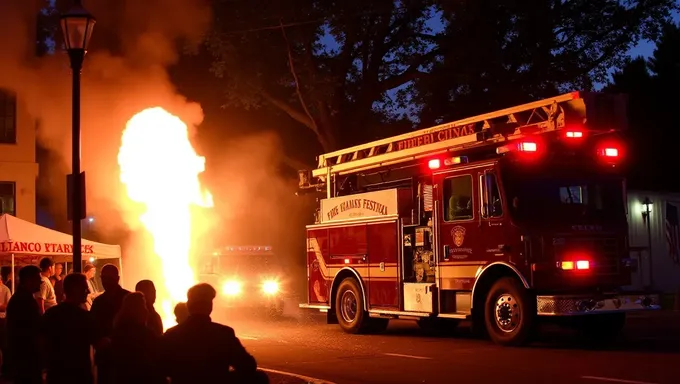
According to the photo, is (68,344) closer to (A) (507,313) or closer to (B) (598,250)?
(A) (507,313)

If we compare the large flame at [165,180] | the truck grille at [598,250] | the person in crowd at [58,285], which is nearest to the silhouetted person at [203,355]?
the person in crowd at [58,285]

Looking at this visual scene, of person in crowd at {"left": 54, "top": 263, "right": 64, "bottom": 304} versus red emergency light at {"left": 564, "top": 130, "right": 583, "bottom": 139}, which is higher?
red emergency light at {"left": 564, "top": 130, "right": 583, "bottom": 139}

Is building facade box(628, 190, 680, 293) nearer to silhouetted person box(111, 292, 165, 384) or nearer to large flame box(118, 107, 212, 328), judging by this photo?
large flame box(118, 107, 212, 328)

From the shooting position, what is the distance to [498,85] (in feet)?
88.2

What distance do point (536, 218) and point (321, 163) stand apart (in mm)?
6778

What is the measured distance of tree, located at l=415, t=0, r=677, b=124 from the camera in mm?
26594

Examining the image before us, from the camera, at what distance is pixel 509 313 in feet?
46.4

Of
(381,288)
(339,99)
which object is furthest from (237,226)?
(381,288)

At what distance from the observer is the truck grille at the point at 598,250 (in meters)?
14.0

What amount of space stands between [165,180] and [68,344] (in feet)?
51.4

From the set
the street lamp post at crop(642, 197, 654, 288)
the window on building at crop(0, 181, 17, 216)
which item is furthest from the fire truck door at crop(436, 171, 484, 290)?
the window on building at crop(0, 181, 17, 216)

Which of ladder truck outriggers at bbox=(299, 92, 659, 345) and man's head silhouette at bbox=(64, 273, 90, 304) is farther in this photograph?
ladder truck outriggers at bbox=(299, 92, 659, 345)

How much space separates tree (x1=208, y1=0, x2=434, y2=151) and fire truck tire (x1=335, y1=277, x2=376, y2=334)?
984cm

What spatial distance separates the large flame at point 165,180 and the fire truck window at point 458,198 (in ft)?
26.9
